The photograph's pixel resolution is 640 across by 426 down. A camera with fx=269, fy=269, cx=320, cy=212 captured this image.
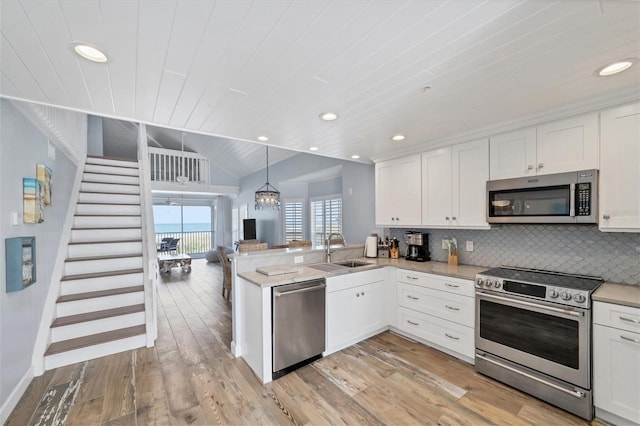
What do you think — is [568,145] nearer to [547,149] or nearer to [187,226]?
[547,149]

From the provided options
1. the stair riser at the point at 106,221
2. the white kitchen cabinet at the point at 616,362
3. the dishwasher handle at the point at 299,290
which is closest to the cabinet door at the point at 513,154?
the white kitchen cabinet at the point at 616,362

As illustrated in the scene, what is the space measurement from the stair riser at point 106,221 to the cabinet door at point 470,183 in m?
4.70

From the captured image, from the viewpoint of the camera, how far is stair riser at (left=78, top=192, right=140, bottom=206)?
14.4 ft

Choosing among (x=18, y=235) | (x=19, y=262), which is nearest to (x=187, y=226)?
(x=18, y=235)

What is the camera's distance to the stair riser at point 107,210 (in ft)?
13.9

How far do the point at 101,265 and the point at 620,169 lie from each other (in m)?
5.54

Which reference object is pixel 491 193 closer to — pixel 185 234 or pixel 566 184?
pixel 566 184

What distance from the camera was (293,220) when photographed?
23.6 ft

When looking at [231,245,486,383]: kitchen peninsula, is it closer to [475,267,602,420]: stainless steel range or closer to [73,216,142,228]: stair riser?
[475,267,602,420]: stainless steel range

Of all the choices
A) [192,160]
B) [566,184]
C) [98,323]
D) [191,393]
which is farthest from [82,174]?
[566,184]

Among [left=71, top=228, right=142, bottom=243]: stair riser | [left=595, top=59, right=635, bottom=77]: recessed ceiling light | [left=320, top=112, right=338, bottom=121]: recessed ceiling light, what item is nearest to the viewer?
[left=595, top=59, right=635, bottom=77]: recessed ceiling light

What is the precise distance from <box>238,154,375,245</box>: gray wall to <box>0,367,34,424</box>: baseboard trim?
4055 mm

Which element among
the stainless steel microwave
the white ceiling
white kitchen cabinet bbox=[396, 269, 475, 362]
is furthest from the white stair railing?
the stainless steel microwave

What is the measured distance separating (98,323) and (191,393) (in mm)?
1621
